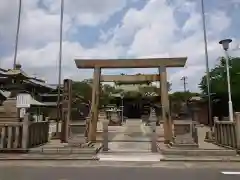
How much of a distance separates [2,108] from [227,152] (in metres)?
11.3

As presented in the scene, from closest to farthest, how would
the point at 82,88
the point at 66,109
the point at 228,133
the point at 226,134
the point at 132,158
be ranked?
the point at 132,158 < the point at 228,133 < the point at 226,134 < the point at 66,109 < the point at 82,88

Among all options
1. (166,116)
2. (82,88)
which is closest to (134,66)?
(166,116)

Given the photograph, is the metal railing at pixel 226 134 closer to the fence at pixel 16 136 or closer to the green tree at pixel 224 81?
the fence at pixel 16 136

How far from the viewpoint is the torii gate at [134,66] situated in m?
17.4

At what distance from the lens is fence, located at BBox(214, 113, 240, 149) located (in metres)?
14.0

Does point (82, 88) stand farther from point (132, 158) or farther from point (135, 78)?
point (132, 158)

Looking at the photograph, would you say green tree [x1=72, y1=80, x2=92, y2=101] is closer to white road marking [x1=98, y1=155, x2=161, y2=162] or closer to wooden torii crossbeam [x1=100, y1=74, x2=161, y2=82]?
wooden torii crossbeam [x1=100, y1=74, x2=161, y2=82]
